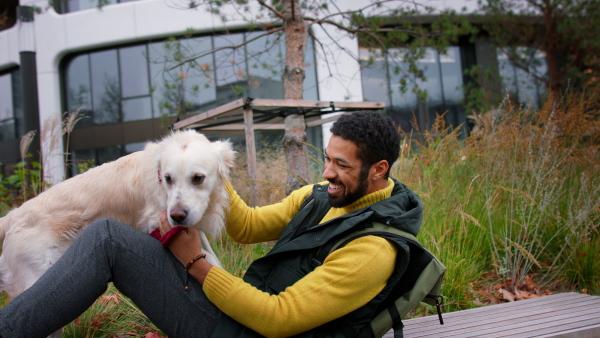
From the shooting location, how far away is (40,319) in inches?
61.8

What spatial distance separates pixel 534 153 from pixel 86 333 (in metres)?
4.05

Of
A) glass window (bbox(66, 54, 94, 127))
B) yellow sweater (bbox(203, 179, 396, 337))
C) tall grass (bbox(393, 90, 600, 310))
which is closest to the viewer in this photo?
yellow sweater (bbox(203, 179, 396, 337))

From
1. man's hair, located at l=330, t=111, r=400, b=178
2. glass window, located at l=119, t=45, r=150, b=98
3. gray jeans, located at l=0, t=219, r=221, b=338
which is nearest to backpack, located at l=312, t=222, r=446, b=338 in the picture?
man's hair, located at l=330, t=111, r=400, b=178

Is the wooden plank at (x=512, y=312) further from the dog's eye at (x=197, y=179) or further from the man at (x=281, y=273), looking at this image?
the dog's eye at (x=197, y=179)

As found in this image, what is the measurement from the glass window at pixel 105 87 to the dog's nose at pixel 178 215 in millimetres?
13157

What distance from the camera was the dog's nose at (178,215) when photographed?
1896 millimetres

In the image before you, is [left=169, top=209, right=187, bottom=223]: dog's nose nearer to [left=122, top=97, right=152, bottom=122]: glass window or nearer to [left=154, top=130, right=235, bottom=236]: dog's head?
[left=154, top=130, right=235, bottom=236]: dog's head

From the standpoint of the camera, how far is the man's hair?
70.9 inches

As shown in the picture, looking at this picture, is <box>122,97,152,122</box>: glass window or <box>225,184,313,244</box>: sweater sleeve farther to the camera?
<box>122,97,152,122</box>: glass window

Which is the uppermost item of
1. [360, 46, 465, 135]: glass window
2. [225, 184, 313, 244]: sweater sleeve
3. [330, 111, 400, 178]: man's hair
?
[360, 46, 465, 135]: glass window

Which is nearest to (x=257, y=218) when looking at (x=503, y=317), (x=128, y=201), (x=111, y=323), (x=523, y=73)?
(x=128, y=201)

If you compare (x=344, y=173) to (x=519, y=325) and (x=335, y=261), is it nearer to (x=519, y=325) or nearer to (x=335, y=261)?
(x=335, y=261)

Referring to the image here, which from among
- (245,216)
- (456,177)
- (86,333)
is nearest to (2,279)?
(86,333)

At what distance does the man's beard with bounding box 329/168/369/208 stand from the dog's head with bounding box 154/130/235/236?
2.15ft
